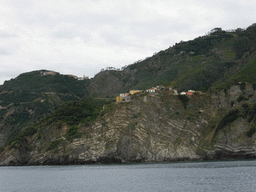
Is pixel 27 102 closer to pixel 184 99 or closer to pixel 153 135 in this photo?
pixel 153 135

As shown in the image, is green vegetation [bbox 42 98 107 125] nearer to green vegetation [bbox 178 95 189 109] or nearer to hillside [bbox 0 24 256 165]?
hillside [bbox 0 24 256 165]

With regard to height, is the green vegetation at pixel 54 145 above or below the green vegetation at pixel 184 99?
below

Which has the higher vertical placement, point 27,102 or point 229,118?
point 27,102

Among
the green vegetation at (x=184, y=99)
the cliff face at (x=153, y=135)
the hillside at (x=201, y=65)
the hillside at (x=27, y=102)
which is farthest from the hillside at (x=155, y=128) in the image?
the hillside at (x=27, y=102)

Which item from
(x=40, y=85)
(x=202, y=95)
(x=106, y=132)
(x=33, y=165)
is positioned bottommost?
(x=33, y=165)

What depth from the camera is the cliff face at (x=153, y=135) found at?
95.2 metres

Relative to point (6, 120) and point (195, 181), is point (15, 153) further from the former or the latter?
point (195, 181)

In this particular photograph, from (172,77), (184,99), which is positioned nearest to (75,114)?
(184,99)

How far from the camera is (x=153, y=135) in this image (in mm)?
100688

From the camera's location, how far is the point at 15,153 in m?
110

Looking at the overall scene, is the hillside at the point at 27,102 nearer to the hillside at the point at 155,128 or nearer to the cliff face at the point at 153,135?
the hillside at the point at 155,128

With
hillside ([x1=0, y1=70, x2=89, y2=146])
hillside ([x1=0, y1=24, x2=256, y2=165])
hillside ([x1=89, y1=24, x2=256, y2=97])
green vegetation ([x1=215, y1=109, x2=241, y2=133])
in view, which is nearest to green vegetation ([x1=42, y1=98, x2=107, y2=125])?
hillside ([x1=0, y1=24, x2=256, y2=165])

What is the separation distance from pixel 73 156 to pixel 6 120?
226 ft

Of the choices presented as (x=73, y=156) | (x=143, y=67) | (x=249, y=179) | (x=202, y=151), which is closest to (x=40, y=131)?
(x=73, y=156)
